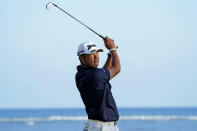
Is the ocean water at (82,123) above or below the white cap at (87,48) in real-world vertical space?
below

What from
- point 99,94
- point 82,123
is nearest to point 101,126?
point 99,94

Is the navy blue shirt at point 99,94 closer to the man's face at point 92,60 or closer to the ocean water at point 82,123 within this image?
the man's face at point 92,60

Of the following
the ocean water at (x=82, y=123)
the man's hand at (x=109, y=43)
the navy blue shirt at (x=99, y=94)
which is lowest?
the ocean water at (x=82, y=123)

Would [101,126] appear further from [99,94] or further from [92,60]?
[92,60]

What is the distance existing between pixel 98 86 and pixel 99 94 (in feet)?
0.22

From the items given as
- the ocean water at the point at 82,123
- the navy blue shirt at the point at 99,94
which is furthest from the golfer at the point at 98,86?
the ocean water at the point at 82,123

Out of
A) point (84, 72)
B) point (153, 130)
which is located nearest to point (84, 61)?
point (84, 72)

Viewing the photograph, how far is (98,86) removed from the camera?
3520 millimetres

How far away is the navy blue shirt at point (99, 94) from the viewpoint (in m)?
3.51

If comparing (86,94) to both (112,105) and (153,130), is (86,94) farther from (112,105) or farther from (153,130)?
(153,130)

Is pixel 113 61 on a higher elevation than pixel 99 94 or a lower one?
higher

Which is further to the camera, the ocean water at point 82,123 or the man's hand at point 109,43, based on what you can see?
the ocean water at point 82,123

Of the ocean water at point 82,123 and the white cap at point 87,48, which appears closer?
the white cap at point 87,48

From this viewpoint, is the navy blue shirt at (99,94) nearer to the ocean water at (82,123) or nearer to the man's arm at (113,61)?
the man's arm at (113,61)
